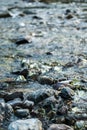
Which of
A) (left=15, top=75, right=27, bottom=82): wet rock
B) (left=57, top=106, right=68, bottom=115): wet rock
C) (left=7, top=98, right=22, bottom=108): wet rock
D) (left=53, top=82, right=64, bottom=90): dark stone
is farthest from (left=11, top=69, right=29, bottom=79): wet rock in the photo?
(left=57, top=106, right=68, bottom=115): wet rock

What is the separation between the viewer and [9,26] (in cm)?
991

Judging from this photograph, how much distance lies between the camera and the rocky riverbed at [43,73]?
413 cm

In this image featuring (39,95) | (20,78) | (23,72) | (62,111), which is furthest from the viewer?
(23,72)

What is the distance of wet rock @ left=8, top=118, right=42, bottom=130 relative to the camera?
370cm

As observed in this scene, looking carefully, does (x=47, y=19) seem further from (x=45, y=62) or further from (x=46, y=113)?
(x=46, y=113)

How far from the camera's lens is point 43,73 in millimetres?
5715

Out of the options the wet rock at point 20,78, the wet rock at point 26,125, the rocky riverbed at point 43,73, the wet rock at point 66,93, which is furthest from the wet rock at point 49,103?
the wet rock at point 20,78

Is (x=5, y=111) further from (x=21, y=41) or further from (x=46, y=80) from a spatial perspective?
(x=21, y=41)

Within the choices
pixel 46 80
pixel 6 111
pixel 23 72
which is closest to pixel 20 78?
pixel 23 72

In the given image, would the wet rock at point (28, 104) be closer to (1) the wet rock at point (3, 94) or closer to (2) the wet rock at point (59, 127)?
(1) the wet rock at point (3, 94)

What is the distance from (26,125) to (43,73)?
2026 millimetres

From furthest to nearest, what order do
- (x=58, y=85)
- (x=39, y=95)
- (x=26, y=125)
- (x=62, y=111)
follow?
(x=58, y=85) → (x=39, y=95) → (x=62, y=111) → (x=26, y=125)

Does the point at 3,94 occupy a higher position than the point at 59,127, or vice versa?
the point at 59,127

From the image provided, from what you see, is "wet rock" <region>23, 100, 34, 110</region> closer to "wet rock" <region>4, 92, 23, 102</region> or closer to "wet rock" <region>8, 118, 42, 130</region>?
"wet rock" <region>4, 92, 23, 102</region>
